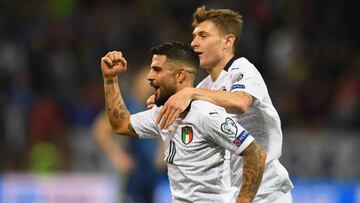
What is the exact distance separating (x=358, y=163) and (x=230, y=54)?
25.4 feet

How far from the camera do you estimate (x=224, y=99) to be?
560 cm

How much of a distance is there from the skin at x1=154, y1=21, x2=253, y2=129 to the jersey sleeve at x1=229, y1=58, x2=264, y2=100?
5cm

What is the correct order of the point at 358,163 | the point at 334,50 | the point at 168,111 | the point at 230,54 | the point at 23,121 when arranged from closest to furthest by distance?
1. the point at 168,111
2. the point at 230,54
3. the point at 358,163
4. the point at 23,121
5. the point at 334,50

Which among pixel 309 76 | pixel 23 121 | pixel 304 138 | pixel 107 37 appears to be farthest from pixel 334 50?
pixel 23 121

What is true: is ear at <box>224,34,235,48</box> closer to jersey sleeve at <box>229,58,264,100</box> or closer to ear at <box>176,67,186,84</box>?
jersey sleeve at <box>229,58,264,100</box>

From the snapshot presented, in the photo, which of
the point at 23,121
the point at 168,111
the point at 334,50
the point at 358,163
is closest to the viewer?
the point at 168,111

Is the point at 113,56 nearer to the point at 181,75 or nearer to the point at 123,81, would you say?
the point at 181,75

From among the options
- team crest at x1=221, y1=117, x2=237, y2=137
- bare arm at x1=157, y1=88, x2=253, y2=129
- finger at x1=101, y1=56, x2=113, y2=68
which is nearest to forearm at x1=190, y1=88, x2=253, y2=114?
bare arm at x1=157, y1=88, x2=253, y2=129

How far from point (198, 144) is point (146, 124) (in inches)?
23.5

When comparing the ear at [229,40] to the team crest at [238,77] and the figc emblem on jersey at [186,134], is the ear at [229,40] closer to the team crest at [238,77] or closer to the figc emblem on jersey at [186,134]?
the team crest at [238,77]

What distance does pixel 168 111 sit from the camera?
217 inches

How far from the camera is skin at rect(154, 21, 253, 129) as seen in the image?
552 centimetres

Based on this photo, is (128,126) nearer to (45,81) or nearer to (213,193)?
(213,193)

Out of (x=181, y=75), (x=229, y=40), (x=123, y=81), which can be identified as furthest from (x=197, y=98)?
(x=123, y=81)
